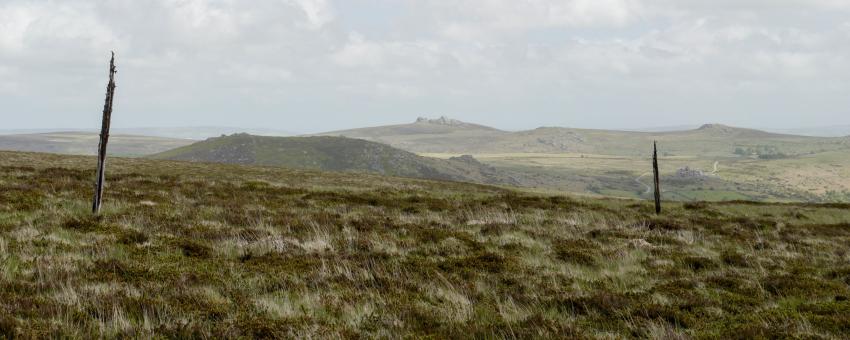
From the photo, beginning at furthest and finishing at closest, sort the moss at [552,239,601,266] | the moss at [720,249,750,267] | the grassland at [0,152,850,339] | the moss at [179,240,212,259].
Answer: the moss at [720,249,750,267], the moss at [552,239,601,266], the moss at [179,240,212,259], the grassland at [0,152,850,339]

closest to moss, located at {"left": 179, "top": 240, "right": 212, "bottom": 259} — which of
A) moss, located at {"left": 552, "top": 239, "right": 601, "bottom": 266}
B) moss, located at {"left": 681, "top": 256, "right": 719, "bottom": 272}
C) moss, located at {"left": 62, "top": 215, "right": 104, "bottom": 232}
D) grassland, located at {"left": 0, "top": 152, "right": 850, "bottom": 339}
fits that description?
grassland, located at {"left": 0, "top": 152, "right": 850, "bottom": 339}

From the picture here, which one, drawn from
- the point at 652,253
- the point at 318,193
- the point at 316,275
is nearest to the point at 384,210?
the point at 318,193

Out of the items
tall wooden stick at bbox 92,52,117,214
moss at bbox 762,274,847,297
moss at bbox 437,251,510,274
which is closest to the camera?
moss at bbox 762,274,847,297

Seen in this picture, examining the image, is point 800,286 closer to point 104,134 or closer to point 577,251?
point 577,251

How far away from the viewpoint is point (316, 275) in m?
10.8

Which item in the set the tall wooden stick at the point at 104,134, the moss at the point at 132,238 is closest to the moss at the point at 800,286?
the moss at the point at 132,238

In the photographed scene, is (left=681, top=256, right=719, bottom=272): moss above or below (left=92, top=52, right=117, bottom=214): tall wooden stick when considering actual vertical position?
below

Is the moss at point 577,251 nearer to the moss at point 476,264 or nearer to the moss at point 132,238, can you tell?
the moss at point 476,264

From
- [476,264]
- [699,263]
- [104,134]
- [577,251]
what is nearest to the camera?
[476,264]

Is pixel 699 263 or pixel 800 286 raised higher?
pixel 800 286

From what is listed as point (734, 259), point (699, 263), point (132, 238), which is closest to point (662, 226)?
point (734, 259)

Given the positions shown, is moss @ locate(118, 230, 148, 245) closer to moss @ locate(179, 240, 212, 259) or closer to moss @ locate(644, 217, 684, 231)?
moss @ locate(179, 240, 212, 259)

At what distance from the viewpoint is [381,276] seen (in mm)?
10914

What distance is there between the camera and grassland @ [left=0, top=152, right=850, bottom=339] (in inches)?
306
